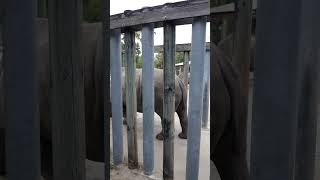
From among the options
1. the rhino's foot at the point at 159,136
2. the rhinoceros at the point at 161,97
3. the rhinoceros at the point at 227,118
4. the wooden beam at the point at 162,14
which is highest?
the wooden beam at the point at 162,14

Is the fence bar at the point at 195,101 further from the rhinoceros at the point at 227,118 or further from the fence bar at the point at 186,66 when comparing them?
the fence bar at the point at 186,66

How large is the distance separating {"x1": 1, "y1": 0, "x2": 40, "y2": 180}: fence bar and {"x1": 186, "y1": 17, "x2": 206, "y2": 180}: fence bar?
1307mm

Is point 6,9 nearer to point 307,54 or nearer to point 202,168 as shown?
point 307,54

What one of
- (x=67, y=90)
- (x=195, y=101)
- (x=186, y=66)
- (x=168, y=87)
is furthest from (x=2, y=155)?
(x=186, y=66)

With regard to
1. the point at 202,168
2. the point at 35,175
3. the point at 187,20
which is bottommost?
the point at 202,168

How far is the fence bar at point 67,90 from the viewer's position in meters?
0.46

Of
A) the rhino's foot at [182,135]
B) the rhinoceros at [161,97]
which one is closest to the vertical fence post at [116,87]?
the rhinoceros at [161,97]

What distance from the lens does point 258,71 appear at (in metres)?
0.32

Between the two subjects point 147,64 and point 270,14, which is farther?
point 147,64

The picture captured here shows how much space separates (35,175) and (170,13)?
1.41 meters

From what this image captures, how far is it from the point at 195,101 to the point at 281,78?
1.41 m

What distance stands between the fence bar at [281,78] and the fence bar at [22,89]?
Result: 294mm

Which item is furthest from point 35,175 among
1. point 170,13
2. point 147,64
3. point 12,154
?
point 147,64

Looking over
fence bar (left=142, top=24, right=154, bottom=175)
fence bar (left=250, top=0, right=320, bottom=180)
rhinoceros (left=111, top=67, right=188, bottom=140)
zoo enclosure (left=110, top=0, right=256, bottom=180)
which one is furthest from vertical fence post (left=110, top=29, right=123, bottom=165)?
fence bar (left=250, top=0, right=320, bottom=180)
